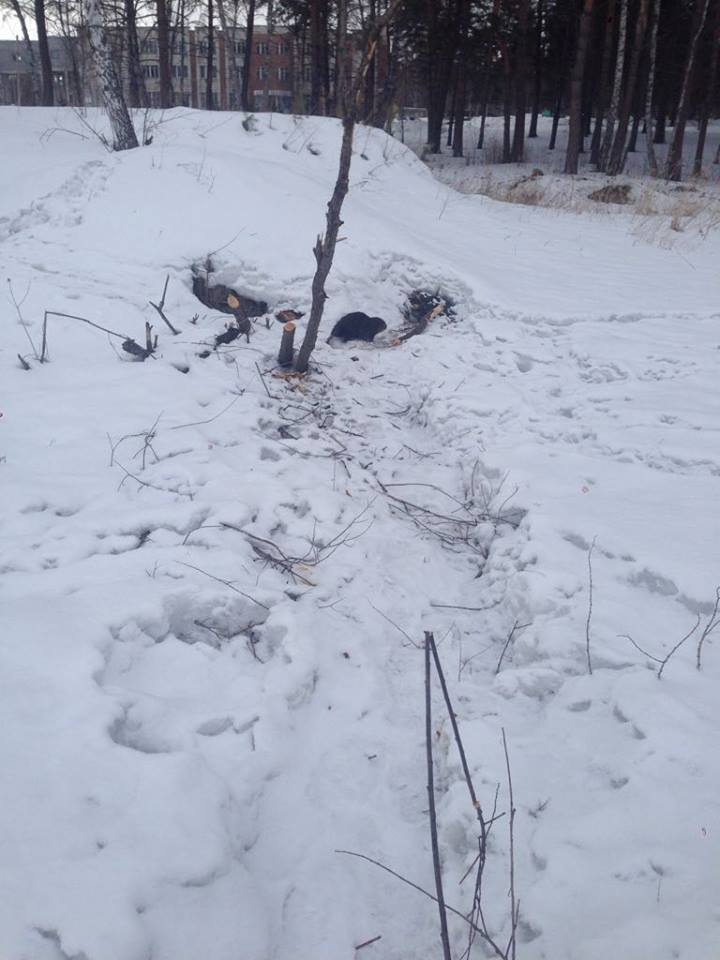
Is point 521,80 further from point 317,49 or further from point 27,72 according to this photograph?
point 27,72

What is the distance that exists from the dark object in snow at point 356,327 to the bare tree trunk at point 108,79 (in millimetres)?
5570

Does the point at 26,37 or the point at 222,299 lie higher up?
the point at 26,37

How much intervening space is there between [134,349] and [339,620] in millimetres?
3098

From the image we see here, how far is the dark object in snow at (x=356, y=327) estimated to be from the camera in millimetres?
6395

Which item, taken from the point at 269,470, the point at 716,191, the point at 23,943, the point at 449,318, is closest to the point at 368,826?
the point at 23,943

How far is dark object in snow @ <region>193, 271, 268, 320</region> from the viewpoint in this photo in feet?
21.4

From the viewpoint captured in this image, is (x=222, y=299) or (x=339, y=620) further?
(x=222, y=299)

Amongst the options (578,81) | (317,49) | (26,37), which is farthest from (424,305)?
(26,37)

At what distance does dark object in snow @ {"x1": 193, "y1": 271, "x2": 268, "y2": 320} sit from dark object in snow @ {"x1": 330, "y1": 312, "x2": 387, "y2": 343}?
80cm

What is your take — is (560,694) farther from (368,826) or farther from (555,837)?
(368,826)

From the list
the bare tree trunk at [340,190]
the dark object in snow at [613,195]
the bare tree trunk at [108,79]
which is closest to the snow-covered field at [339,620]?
the bare tree trunk at [340,190]

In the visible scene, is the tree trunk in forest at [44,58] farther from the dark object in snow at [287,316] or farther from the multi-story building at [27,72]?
the dark object in snow at [287,316]

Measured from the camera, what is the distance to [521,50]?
21078 millimetres

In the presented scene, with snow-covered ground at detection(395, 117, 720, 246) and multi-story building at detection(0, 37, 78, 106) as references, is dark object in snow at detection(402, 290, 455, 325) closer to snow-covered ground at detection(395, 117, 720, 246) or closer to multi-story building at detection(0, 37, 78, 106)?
snow-covered ground at detection(395, 117, 720, 246)
